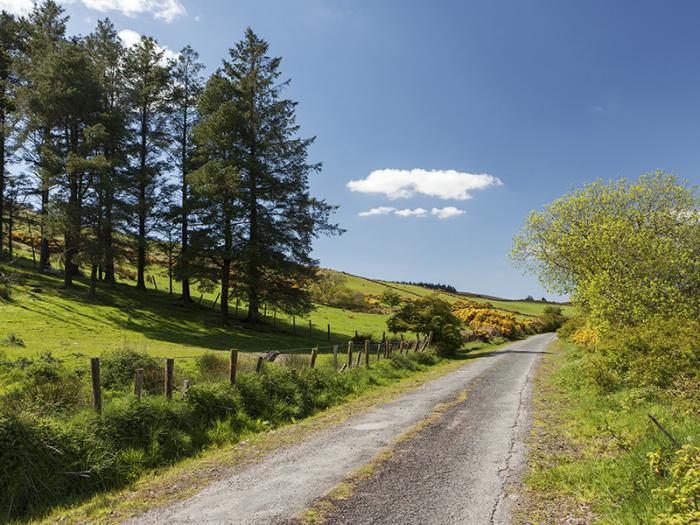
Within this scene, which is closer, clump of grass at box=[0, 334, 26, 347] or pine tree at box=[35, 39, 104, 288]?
clump of grass at box=[0, 334, 26, 347]

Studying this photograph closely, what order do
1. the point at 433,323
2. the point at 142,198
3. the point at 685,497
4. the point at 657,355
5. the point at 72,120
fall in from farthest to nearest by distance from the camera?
the point at 142,198
the point at 433,323
the point at 72,120
the point at 657,355
the point at 685,497

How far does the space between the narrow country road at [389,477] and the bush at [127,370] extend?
5.21m

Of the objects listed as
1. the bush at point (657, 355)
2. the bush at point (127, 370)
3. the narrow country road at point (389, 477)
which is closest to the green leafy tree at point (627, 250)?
the bush at point (657, 355)

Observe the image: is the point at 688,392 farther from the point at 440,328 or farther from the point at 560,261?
the point at 440,328

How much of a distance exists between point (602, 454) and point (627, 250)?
1088 centimetres

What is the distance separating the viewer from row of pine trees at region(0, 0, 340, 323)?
1120 inches

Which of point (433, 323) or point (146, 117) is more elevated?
point (146, 117)

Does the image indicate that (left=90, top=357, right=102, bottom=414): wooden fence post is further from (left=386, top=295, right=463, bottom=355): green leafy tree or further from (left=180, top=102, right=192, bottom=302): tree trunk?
(left=386, top=295, right=463, bottom=355): green leafy tree

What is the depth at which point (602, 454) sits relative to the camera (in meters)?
7.77

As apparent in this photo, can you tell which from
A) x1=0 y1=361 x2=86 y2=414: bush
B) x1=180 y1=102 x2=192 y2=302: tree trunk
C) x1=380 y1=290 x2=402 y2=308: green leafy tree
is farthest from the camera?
x1=380 y1=290 x2=402 y2=308: green leafy tree

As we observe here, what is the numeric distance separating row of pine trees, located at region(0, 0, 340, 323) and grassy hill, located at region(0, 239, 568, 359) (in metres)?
2.08

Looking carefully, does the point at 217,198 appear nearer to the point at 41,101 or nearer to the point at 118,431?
the point at 41,101

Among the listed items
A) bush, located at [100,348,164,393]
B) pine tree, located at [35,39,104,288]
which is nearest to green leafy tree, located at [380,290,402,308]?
pine tree, located at [35,39,104,288]

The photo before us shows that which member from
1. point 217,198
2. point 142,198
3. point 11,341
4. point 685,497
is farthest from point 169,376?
point 142,198
